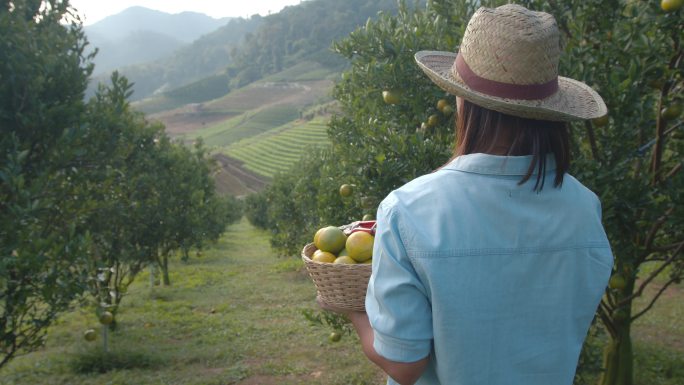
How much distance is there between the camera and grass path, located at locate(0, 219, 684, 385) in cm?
677

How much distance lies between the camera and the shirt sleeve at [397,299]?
4.61 feet

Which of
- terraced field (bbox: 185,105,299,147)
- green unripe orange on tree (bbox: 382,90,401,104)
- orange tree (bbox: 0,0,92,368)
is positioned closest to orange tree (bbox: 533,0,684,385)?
green unripe orange on tree (bbox: 382,90,401,104)

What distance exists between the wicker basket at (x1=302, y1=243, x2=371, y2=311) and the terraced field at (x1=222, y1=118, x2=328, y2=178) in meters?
51.1

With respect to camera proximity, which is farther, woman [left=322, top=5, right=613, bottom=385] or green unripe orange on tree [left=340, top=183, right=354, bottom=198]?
green unripe orange on tree [left=340, top=183, right=354, bottom=198]

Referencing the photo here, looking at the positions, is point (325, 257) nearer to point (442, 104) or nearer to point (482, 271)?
point (482, 271)

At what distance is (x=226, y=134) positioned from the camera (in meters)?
75.2

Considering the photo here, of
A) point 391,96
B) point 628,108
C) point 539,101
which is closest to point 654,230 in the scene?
point 628,108

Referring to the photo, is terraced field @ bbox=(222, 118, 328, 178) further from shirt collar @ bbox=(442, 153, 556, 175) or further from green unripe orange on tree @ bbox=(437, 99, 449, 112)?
shirt collar @ bbox=(442, 153, 556, 175)

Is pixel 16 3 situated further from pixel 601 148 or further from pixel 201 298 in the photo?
pixel 201 298

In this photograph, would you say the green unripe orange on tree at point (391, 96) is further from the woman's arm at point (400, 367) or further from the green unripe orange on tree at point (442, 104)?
the woman's arm at point (400, 367)

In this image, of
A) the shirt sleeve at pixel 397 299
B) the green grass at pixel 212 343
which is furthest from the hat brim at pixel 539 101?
the green grass at pixel 212 343

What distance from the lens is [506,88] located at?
4.97 ft

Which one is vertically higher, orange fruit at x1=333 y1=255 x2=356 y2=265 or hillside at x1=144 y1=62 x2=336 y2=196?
orange fruit at x1=333 y1=255 x2=356 y2=265

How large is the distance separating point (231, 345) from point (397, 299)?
7.48m
